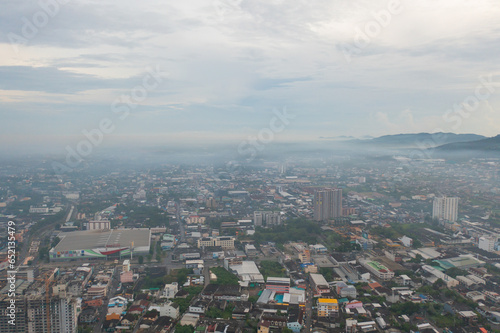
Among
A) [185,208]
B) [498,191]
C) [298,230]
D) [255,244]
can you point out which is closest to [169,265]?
[255,244]

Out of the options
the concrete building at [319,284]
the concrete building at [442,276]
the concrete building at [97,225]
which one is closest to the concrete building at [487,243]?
the concrete building at [442,276]

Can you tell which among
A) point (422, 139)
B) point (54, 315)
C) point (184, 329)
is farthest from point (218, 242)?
point (422, 139)

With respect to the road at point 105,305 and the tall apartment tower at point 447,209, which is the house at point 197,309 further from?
the tall apartment tower at point 447,209

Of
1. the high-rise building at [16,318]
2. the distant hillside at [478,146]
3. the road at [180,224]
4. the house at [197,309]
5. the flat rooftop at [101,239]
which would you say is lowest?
the road at [180,224]

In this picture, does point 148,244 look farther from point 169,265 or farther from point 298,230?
point 298,230

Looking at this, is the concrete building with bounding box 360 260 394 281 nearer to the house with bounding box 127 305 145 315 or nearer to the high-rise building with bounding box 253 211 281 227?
the high-rise building with bounding box 253 211 281 227

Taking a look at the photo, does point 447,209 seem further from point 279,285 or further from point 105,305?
point 105,305
